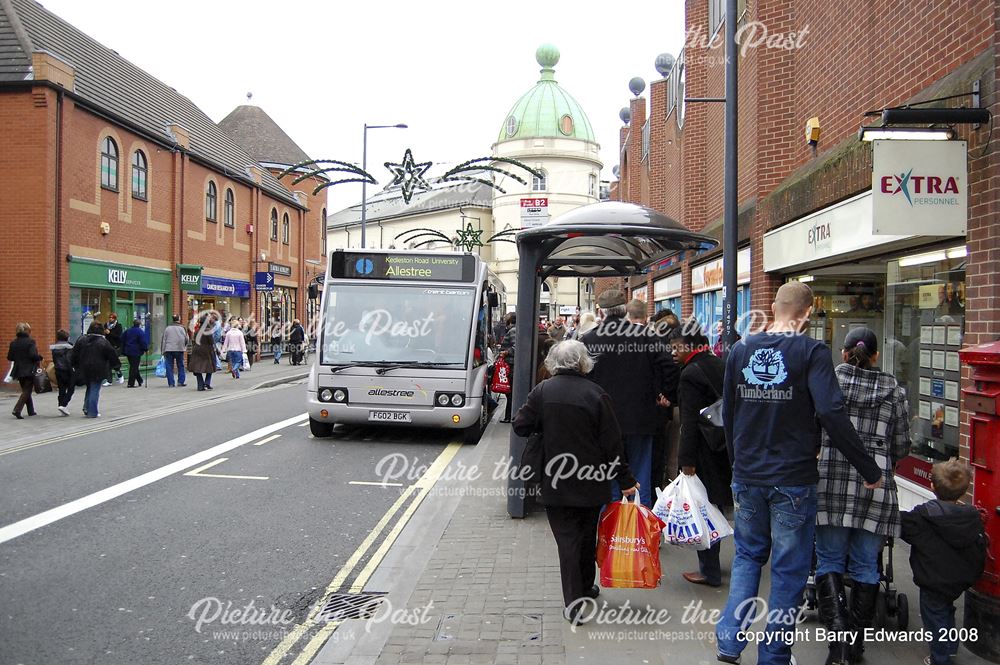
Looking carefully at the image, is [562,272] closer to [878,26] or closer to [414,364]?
[414,364]

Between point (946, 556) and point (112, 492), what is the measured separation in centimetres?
732

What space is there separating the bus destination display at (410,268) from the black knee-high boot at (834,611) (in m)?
8.46

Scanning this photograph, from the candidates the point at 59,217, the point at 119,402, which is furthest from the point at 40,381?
the point at 59,217

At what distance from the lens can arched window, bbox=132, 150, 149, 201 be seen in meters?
23.2

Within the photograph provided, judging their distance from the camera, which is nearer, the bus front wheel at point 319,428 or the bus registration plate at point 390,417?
the bus registration plate at point 390,417

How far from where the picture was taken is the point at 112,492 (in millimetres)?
8031

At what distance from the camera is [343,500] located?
7969mm

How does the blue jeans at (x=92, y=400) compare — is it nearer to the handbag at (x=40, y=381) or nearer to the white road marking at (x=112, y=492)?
the handbag at (x=40, y=381)

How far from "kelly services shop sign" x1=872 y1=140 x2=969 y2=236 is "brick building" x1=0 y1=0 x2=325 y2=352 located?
1851cm

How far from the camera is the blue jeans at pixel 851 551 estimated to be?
4.27m

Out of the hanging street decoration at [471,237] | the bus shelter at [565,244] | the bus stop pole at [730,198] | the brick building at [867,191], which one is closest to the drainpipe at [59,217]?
the hanging street decoration at [471,237]

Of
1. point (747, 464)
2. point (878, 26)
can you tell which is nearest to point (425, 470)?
point (747, 464)

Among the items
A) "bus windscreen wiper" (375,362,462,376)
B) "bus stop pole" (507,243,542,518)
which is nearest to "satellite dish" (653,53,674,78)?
"bus windscreen wiper" (375,362,462,376)

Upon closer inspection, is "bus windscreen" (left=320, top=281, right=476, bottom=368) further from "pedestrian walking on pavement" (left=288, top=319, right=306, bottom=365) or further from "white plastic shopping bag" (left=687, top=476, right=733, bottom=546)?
"pedestrian walking on pavement" (left=288, top=319, right=306, bottom=365)
